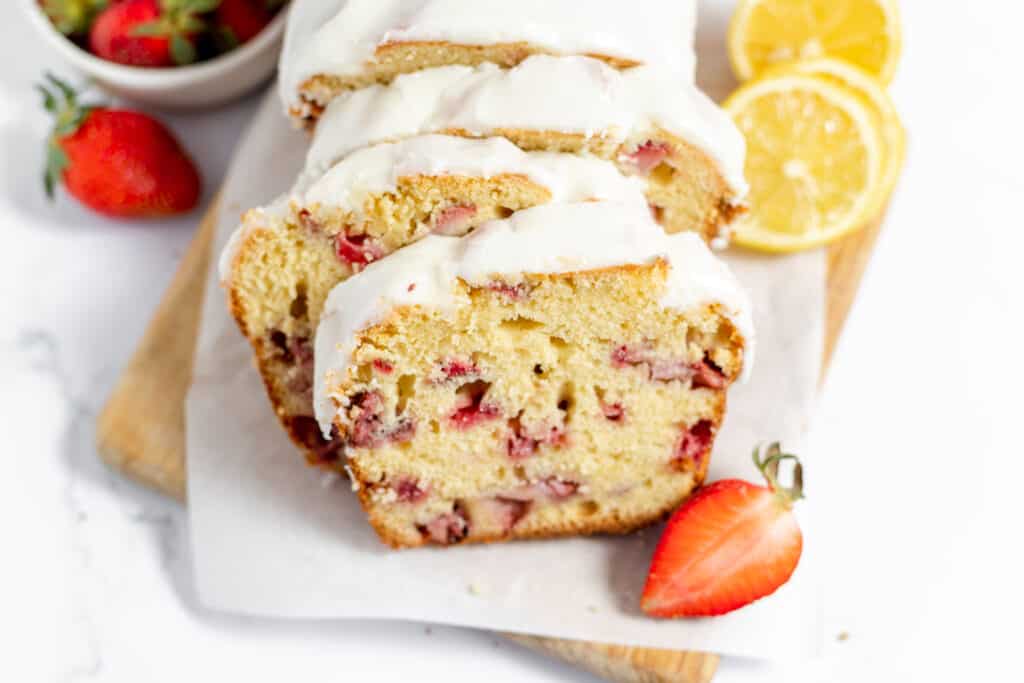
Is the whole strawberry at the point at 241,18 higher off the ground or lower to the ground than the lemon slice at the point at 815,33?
lower

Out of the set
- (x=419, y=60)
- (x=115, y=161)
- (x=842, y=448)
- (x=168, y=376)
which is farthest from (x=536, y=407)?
(x=115, y=161)

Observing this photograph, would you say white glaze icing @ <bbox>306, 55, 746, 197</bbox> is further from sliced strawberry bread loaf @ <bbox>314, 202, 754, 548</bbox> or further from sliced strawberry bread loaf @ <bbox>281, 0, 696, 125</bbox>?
sliced strawberry bread loaf @ <bbox>314, 202, 754, 548</bbox>

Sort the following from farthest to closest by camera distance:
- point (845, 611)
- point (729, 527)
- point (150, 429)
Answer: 1. point (150, 429)
2. point (845, 611)
3. point (729, 527)

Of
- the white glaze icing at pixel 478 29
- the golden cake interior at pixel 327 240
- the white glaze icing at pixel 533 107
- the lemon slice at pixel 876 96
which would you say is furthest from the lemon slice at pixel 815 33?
the golden cake interior at pixel 327 240

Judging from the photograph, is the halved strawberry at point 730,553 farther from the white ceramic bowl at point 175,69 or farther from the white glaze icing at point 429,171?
the white ceramic bowl at point 175,69

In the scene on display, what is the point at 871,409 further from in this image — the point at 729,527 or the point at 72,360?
the point at 72,360

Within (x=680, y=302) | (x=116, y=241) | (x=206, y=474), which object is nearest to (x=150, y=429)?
(x=206, y=474)

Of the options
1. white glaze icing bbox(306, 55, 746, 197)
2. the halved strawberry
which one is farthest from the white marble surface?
white glaze icing bbox(306, 55, 746, 197)
